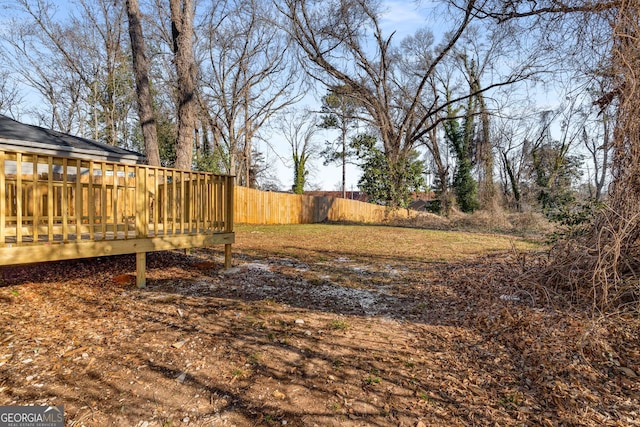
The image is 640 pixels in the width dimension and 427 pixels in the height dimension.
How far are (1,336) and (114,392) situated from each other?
1.42m

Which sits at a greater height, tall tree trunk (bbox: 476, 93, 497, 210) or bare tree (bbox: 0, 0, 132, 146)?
bare tree (bbox: 0, 0, 132, 146)

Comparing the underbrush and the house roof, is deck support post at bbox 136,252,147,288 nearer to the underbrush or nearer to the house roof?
the house roof

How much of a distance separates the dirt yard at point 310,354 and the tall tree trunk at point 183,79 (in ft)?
13.4

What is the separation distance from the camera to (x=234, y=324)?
2.93 m

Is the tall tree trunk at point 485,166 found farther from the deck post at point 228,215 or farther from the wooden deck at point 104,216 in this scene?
the wooden deck at point 104,216

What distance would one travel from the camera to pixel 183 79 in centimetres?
767

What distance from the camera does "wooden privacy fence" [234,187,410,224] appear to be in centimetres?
1515

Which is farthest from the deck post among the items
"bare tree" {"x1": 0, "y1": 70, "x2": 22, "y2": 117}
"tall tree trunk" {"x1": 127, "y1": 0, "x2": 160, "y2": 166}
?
"bare tree" {"x1": 0, "y1": 70, "x2": 22, "y2": 117}

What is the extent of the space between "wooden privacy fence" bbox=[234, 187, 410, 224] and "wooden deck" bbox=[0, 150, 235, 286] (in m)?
9.10

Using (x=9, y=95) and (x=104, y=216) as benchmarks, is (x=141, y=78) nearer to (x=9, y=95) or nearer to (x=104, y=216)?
(x=104, y=216)

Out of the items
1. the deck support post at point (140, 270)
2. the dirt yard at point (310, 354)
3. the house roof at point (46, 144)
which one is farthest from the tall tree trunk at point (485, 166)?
the deck support post at point (140, 270)

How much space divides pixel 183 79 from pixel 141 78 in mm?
1223

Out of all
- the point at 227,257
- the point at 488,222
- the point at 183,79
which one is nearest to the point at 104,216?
the point at 227,257

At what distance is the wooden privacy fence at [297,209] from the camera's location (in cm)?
1515
